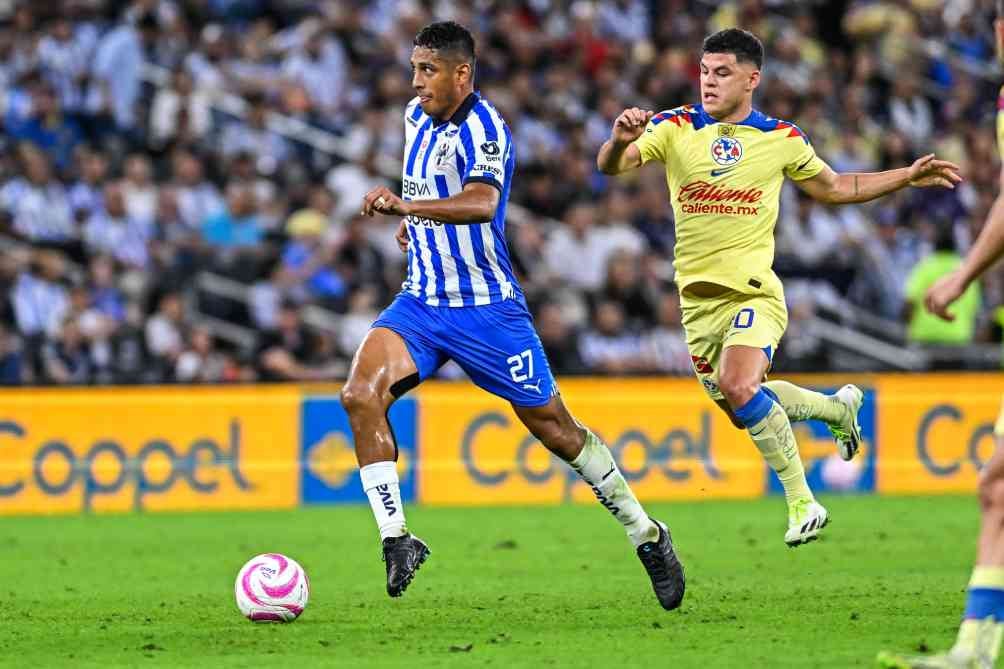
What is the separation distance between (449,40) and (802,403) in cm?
285

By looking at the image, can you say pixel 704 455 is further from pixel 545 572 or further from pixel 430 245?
pixel 430 245

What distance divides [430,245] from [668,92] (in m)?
12.5

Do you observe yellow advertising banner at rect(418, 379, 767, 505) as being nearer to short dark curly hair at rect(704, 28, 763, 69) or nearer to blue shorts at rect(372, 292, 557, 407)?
short dark curly hair at rect(704, 28, 763, 69)

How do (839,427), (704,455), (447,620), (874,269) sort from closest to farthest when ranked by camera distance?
(447,620)
(839,427)
(704,455)
(874,269)

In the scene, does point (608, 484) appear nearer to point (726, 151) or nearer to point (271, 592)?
point (271, 592)

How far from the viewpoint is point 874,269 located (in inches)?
765

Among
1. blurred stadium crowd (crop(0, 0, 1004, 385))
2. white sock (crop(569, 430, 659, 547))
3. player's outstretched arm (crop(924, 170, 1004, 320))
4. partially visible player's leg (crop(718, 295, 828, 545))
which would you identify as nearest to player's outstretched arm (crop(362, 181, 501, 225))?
white sock (crop(569, 430, 659, 547))

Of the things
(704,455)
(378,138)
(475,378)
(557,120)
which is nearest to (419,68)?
(475,378)

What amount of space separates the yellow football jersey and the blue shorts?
121 centimetres

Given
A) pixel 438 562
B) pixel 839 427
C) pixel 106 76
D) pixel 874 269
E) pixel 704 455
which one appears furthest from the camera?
pixel 874 269

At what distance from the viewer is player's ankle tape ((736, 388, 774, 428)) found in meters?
8.73

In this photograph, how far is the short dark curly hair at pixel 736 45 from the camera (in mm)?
9031

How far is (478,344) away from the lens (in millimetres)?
8352

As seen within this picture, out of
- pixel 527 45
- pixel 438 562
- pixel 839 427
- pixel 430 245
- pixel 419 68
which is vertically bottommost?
pixel 438 562
